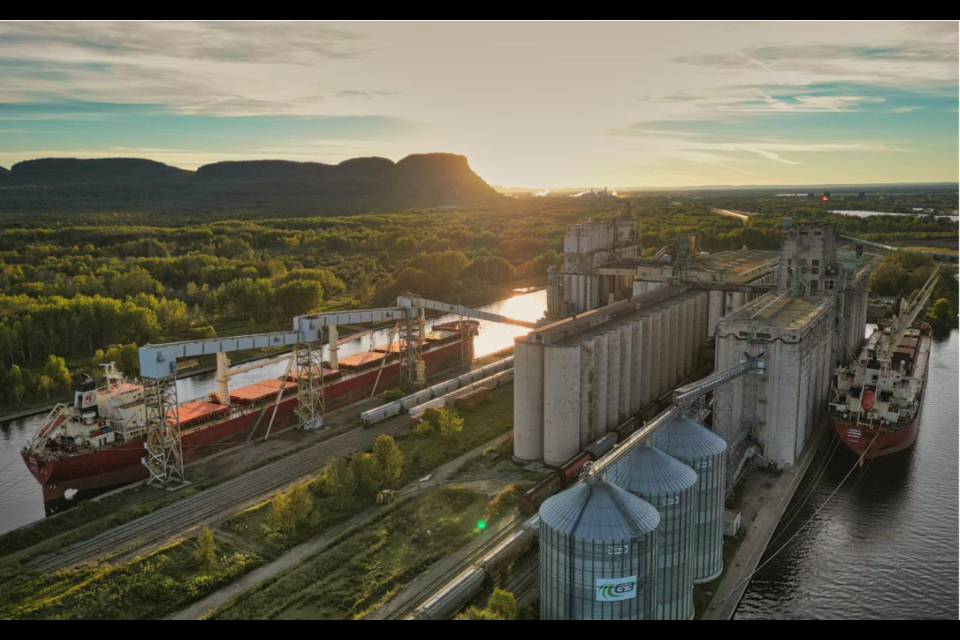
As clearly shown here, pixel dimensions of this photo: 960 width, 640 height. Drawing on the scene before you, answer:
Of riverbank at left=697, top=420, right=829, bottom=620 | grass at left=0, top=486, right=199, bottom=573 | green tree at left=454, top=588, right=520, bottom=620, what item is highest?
green tree at left=454, top=588, right=520, bottom=620

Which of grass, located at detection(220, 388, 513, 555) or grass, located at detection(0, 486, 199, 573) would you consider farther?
grass, located at detection(220, 388, 513, 555)

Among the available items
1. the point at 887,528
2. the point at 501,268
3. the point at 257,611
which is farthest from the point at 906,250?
the point at 257,611

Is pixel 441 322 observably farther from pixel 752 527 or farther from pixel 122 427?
pixel 752 527

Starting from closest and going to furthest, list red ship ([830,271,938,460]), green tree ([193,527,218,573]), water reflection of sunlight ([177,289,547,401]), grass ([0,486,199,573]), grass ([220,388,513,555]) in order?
green tree ([193,527,218,573]), grass ([0,486,199,573]), grass ([220,388,513,555]), red ship ([830,271,938,460]), water reflection of sunlight ([177,289,547,401])

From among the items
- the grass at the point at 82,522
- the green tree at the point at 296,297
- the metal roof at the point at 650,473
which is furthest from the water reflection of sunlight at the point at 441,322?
the metal roof at the point at 650,473

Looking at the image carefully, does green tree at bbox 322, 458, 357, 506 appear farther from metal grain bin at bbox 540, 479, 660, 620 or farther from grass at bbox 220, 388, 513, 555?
metal grain bin at bbox 540, 479, 660, 620

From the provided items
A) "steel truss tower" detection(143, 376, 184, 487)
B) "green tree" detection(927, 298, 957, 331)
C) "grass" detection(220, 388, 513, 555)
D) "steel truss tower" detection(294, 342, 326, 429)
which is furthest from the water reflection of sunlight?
"green tree" detection(927, 298, 957, 331)

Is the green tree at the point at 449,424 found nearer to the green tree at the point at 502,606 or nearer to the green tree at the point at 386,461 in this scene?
the green tree at the point at 386,461

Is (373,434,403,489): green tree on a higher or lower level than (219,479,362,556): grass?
higher
